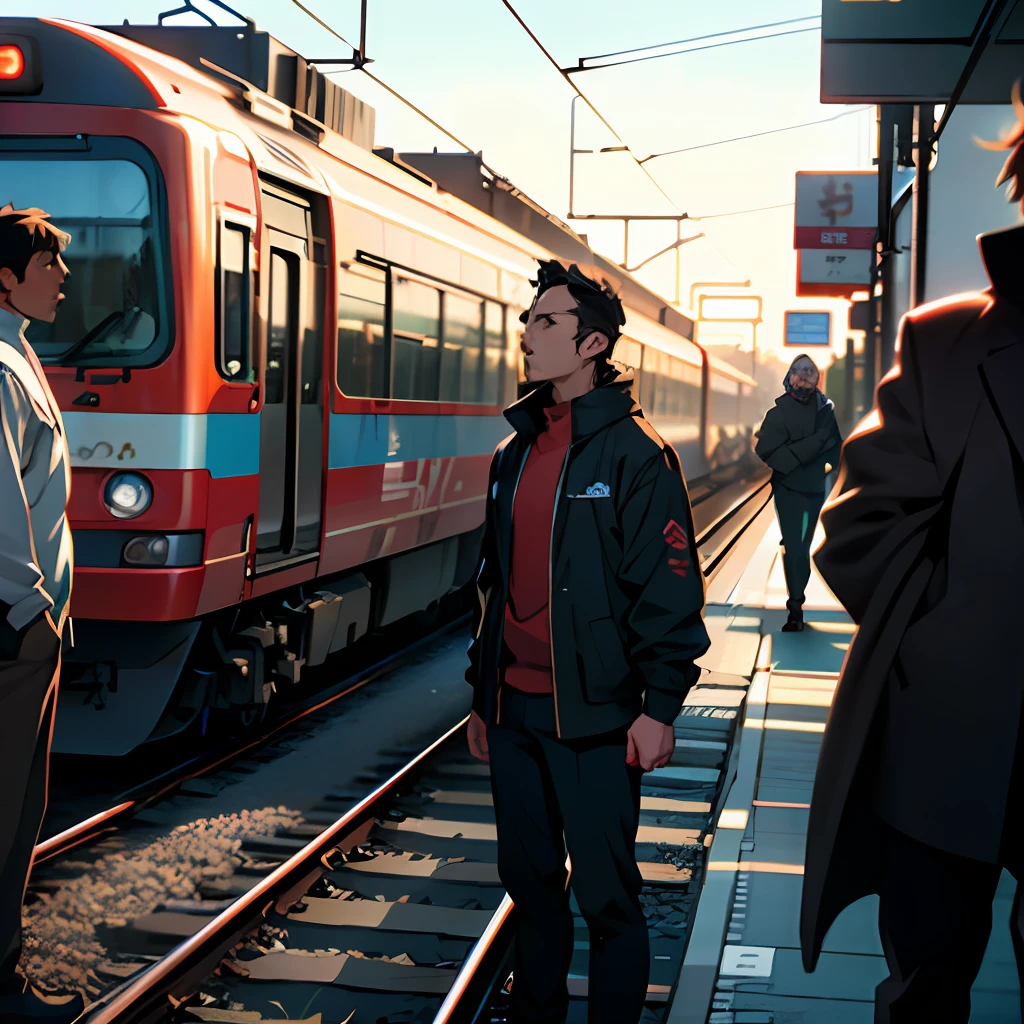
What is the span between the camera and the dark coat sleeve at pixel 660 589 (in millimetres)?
3035

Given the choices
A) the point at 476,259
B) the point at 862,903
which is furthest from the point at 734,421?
the point at 862,903

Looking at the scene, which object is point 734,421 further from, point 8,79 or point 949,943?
point 949,943

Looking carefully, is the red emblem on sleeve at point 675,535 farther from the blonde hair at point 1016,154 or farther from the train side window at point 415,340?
the train side window at point 415,340

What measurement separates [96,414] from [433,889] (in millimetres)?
2377

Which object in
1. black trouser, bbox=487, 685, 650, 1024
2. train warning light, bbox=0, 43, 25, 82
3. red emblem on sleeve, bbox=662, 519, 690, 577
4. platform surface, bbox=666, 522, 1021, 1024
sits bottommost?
platform surface, bbox=666, 522, 1021, 1024

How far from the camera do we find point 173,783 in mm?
6129

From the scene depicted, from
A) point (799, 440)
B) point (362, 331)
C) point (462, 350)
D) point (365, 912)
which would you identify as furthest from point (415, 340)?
point (365, 912)

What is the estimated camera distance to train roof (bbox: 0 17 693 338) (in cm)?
585

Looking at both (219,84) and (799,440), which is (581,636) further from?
(799,440)

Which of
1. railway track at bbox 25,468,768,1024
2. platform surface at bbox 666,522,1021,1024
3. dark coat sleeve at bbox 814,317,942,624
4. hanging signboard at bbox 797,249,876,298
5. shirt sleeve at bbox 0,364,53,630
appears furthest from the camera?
hanging signboard at bbox 797,249,876,298

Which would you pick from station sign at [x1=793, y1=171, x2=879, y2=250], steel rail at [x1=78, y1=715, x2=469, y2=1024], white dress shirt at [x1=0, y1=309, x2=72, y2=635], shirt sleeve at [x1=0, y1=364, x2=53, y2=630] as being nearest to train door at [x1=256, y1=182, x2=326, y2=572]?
steel rail at [x1=78, y1=715, x2=469, y2=1024]

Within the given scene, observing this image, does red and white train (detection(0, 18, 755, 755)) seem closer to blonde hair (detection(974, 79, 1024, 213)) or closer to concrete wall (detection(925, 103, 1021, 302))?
blonde hair (detection(974, 79, 1024, 213))

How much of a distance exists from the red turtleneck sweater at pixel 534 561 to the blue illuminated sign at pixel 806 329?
170 feet

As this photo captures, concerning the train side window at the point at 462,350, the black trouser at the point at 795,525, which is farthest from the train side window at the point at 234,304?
the black trouser at the point at 795,525
